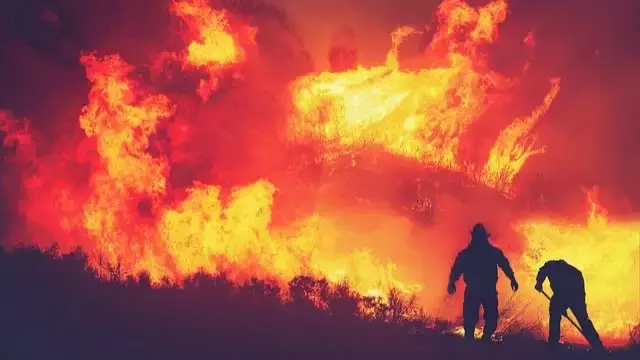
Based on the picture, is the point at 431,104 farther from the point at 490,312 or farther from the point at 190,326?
the point at 190,326

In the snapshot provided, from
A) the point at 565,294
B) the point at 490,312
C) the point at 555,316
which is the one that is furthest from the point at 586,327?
the point at 490,312

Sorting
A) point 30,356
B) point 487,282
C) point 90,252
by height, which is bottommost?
point 30,356

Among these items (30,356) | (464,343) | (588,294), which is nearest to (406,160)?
(588,294)

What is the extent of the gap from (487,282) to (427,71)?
1103 cm

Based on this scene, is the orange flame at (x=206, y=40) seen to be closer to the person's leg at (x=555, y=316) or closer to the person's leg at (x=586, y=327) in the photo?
the person's leg at (x=555, y=316)

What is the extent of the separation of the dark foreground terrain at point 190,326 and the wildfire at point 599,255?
7.54 m

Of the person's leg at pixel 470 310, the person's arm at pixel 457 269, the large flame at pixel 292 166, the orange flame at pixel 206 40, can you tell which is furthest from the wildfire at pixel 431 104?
the person's leg at pixel 470 310

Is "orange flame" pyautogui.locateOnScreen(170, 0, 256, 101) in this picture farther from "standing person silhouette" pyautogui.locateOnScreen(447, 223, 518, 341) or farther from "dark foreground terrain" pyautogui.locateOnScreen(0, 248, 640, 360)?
"standing person silhouette" pyautogui.locateOnScreen(447, 223, 518, 341)

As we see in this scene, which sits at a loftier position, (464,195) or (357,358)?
(464,195)

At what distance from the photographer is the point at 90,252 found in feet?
60.3

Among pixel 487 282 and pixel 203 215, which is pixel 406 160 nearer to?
pixel 203 215

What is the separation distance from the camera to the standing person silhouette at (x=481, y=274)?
480 inches

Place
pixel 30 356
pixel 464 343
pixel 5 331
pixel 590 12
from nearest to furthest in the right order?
pixel 30 356 < pixel 5 331 < pixel 464 343 < pixel 590 12

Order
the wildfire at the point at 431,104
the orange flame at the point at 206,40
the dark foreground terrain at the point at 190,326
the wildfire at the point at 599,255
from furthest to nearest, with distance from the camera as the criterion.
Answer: the wildfire at the point at 431,104, the orange flame at the point at 206,40, the wildfire at the point at 599,255, the dark foreground terrain at the point at 190,326
